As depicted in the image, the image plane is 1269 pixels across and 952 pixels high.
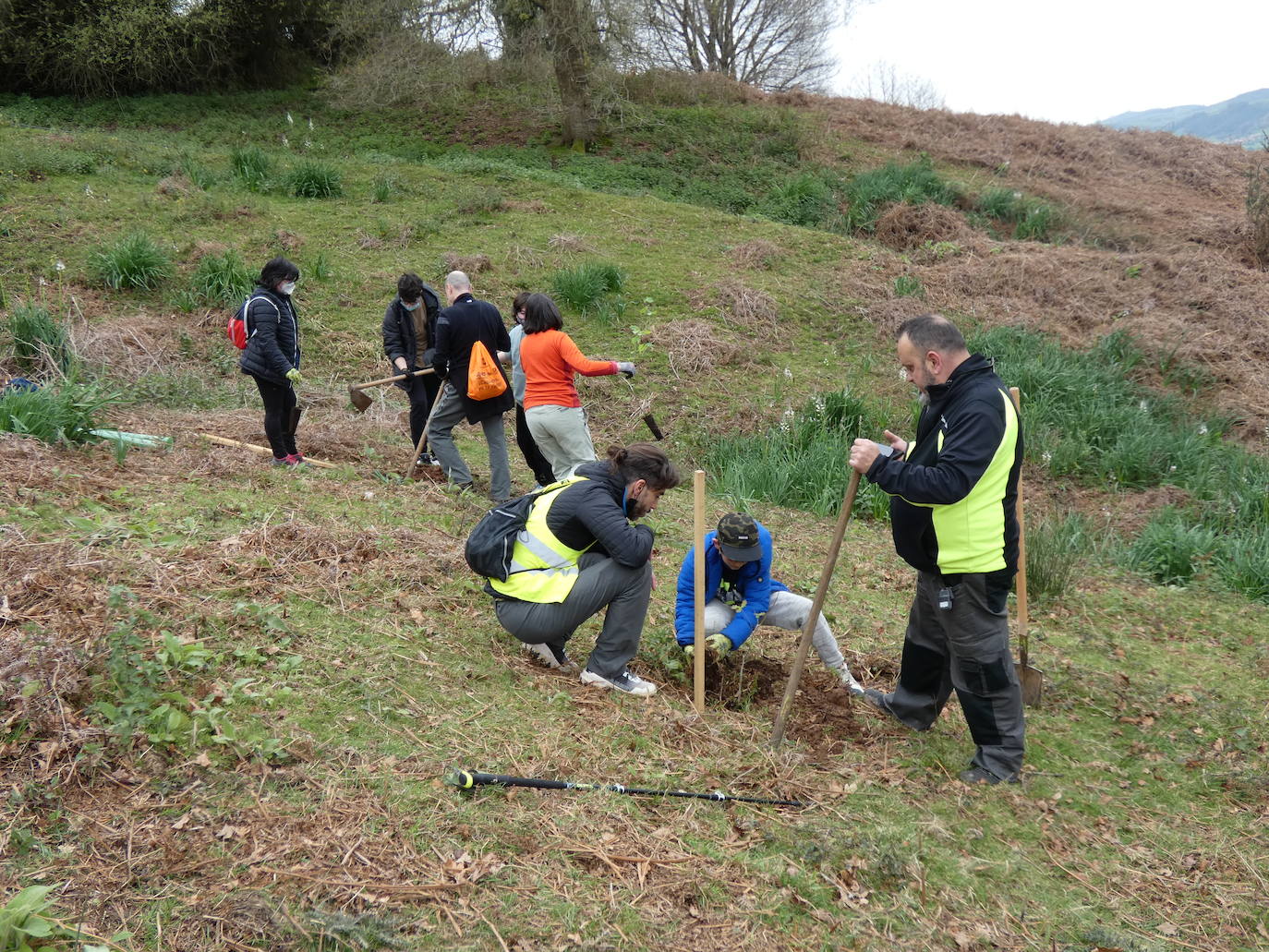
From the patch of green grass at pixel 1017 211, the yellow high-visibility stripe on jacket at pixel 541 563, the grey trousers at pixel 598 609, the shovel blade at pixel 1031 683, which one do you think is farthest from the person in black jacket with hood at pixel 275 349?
the patch of green grass at pixel 1017 211

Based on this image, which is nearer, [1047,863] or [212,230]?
[1047,863]

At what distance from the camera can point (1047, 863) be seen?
134 inches

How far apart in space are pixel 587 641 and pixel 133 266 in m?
8.08

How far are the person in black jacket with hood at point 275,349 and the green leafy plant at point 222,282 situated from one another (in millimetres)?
3958

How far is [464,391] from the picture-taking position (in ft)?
22.1

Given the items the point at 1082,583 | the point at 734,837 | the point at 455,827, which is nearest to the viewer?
the point at 455,827

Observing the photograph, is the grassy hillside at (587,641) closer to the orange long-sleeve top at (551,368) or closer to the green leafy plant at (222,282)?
the green leafy plant at (222,282)

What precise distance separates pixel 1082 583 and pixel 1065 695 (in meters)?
1.87

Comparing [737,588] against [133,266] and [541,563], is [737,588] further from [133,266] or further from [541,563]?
[133,266]

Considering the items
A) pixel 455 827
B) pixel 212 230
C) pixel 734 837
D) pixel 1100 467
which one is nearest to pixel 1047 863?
pixel 734 837

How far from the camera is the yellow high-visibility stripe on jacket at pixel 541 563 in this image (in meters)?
3.93

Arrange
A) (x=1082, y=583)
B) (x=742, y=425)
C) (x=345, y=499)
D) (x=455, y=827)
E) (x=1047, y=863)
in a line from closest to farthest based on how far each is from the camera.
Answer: (x=455, y=827) < (x=1047, y=863) < (x=345, y=499) < (x=1082, y=583) < (x=742, y=425)

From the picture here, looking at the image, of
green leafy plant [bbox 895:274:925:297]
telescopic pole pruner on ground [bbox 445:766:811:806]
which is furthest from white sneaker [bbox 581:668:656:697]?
green leafy plant [bbox 895:274:925:297]

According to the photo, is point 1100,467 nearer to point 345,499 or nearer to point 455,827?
point 345,499
